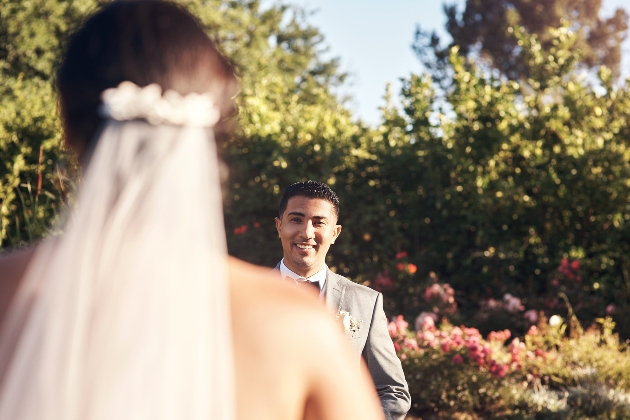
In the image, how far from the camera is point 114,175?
1.49 metres

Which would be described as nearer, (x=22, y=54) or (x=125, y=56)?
(x=125, y=56)

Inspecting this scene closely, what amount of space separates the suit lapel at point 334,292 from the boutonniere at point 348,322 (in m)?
0.07

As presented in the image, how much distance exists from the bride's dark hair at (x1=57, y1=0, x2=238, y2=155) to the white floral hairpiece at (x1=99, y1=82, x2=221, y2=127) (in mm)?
16

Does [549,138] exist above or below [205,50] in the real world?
above

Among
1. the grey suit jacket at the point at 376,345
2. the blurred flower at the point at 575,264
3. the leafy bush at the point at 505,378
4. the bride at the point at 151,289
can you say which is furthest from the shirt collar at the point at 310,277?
the blurred flower at the point at 575,264

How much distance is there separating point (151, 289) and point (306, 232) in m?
2.93

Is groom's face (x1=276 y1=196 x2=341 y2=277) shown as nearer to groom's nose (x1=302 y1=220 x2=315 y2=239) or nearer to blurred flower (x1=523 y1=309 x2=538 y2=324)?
groom's nose (x1=302 y1=220 x2=315 y2=239)

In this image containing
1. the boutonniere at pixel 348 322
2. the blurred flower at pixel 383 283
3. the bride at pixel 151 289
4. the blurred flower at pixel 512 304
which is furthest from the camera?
the blurred flower at pixel 383 283

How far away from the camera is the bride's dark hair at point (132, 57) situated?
4.76ft

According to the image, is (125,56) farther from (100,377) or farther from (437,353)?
(437,353)

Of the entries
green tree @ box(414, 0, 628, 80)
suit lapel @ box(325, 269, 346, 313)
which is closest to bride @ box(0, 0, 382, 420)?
suit lapel @ box(325, 269, 346, 313)

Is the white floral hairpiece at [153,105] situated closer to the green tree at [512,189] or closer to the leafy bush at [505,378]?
the leafy bush at [505,378]

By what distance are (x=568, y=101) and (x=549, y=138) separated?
0.54 meters

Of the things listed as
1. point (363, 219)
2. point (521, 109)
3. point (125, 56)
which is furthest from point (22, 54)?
point (125, 56)
